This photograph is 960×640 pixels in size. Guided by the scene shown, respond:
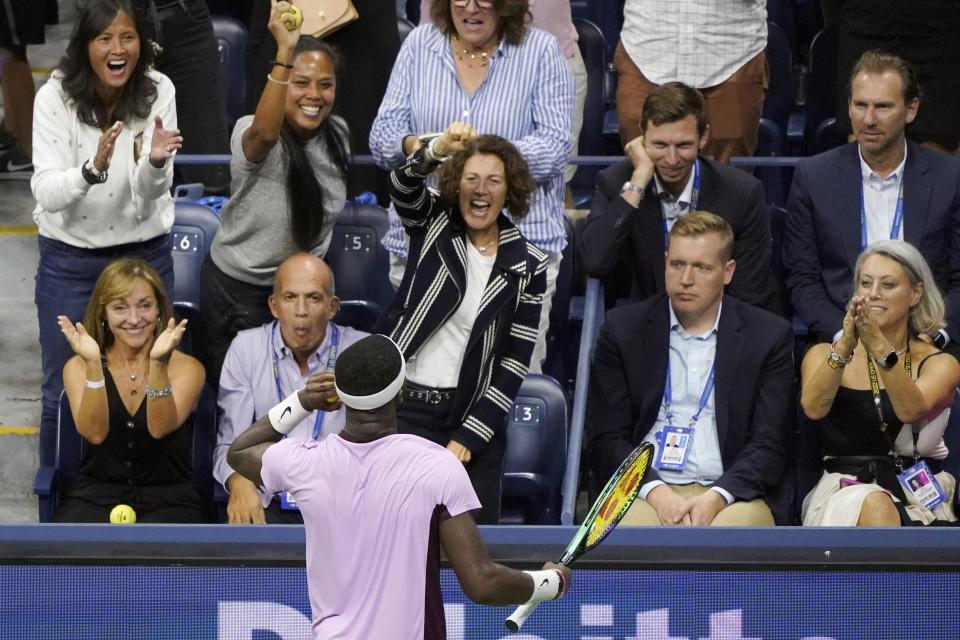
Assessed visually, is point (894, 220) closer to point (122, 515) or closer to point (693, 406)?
point (693, 406)

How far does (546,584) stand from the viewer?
3.39 m

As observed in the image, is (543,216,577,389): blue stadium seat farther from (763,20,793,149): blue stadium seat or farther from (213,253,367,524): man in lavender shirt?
(763,20,793,149): blue stadium seat

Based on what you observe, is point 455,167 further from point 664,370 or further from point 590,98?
point 590,98

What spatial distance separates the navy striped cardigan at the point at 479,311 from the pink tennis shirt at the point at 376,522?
1.74m

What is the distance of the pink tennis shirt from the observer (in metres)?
3.28

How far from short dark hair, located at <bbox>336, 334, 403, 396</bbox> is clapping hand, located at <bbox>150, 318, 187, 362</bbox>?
1.75m

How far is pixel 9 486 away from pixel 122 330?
56.2 inches

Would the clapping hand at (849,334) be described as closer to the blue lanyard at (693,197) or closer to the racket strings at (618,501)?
the blue lanyard at (693,197)

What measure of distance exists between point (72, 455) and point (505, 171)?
1.85m

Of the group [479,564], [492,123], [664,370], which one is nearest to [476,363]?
[664,370]

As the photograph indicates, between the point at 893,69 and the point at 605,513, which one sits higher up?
the point at 893,69

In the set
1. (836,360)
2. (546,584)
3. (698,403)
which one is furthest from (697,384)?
(546,584)

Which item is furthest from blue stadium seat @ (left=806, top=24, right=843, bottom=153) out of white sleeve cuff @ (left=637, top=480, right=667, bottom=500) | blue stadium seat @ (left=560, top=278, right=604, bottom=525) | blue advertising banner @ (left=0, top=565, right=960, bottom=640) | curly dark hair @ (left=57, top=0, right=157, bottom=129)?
blue advertising banner @ (left=0, top=565, right=960, bottom=640)

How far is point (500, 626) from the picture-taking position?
13.3 feet
